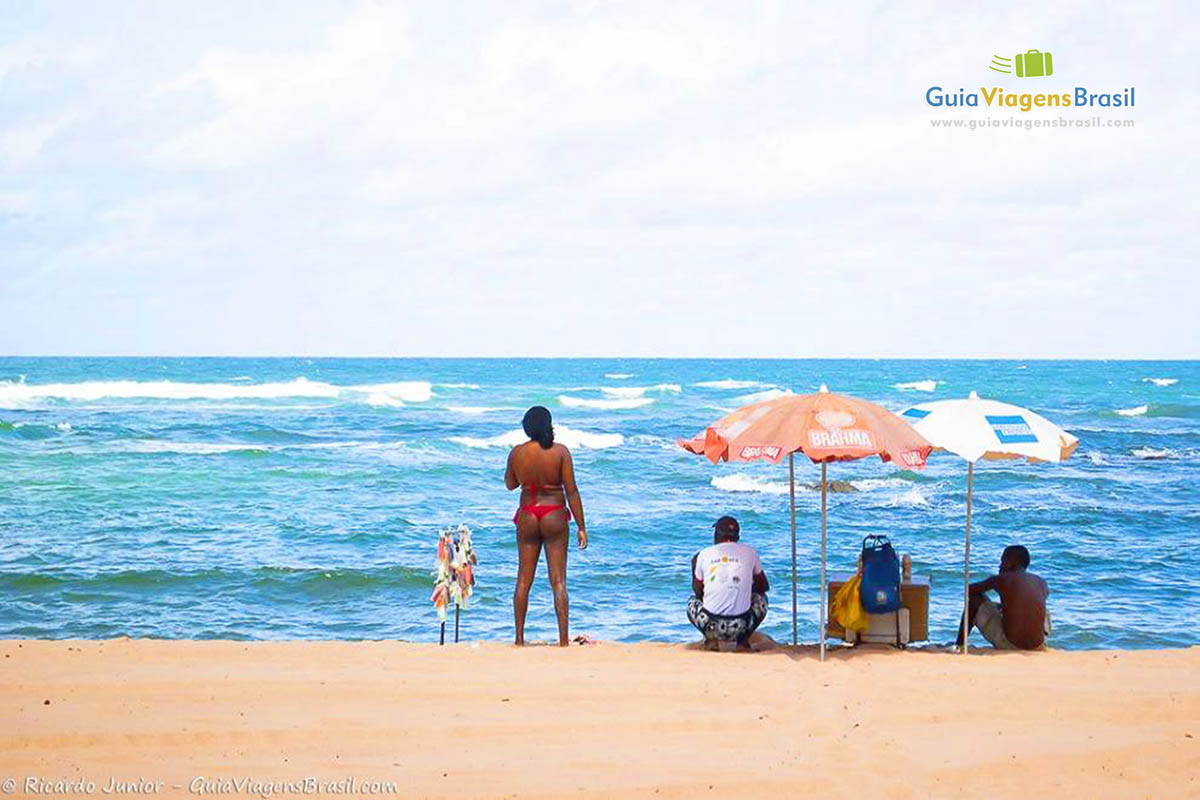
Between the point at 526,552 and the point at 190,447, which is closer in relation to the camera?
the point at 526,552

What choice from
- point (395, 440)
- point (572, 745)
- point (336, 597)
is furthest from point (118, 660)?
point (395, 440)

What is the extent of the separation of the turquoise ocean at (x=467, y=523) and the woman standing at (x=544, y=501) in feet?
8.65

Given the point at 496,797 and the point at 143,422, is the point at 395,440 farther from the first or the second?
the point at 496,797

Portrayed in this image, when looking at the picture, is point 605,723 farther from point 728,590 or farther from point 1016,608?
point 1016,608

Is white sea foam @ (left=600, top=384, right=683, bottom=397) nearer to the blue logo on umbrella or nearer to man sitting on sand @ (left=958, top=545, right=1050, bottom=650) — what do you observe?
man sitting on sand @ (left=958, top=545, right=1050, bottom=650)

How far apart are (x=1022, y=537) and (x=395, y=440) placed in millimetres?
18881

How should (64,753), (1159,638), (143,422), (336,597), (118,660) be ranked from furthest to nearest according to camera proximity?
(143,422), (336,597), (1159,638), (118,660), (64,753)

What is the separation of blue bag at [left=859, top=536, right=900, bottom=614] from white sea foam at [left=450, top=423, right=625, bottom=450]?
20994 millimetres

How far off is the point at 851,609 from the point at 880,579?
30 cm

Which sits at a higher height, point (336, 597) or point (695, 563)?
point (695, 563)

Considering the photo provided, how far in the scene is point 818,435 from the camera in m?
7.48

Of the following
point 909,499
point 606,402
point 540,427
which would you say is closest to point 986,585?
point 540,427

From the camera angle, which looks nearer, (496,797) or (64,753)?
(496,797)

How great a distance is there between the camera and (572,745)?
5.77 m
